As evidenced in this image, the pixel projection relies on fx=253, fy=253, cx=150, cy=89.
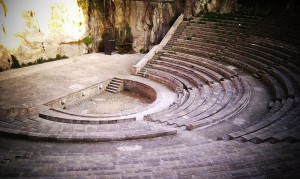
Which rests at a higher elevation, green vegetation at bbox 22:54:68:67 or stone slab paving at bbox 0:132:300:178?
green vegetation at bbox 22:54:68:67

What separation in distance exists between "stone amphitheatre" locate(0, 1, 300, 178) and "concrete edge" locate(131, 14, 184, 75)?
0.22 feet

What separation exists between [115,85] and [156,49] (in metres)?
4.30

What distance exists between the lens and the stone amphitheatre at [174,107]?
534cm

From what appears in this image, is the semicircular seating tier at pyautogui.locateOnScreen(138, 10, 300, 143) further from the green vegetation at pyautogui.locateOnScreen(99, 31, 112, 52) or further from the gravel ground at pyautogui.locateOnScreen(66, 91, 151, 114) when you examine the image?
the green vegetation at pyautogui.locateOnScreen(99, 31, 112, 52)

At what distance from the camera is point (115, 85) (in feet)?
48.4

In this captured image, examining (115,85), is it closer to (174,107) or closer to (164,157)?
(174,107)

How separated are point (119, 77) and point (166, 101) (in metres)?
3.76

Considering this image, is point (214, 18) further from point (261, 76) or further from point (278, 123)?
point (278, 123)

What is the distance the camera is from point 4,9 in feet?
46.3

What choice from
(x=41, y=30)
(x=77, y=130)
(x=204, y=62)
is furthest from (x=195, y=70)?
(x=41, y=30)

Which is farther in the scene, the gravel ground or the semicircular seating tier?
the gravel ground

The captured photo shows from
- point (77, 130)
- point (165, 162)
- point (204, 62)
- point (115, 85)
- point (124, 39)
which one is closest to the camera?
point (165, 162)

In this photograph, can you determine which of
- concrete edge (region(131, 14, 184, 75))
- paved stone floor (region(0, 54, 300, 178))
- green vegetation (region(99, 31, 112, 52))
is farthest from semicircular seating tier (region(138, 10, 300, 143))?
green vegetation (region(99, 31, 112, 52))

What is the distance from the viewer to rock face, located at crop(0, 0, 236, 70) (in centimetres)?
1500
